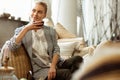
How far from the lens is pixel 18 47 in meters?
2.28

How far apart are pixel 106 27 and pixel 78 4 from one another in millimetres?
599

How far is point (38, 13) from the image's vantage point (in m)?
2.36

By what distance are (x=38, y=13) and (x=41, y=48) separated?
308mm

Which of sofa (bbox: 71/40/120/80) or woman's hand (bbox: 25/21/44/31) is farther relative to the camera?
woman's hand (bbox: 25/21/44/31)

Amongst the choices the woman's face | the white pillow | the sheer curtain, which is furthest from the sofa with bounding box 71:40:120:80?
the sheer curtain

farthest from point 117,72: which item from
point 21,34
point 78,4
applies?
point 78,4

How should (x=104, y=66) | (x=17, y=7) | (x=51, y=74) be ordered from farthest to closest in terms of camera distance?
1. (x=17, y=7)
2. (x=51, y=74)
3. (x=104, y=66)

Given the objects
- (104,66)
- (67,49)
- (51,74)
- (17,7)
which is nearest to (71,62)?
(51,74)

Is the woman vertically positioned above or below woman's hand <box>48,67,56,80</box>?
above

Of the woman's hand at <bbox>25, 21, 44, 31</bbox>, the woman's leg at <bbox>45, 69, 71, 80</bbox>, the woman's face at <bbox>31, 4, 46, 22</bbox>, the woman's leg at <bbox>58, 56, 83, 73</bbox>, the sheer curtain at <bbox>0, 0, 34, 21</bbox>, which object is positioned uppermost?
the sheer curtain at <bbox>0, 0, 34, 21</bbox>

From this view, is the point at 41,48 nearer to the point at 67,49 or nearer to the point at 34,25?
the point at 34,25

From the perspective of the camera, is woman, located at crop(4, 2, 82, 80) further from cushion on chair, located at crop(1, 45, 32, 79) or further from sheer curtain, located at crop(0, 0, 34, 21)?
sheer curtain, located at crop(0, 0, 34, 21)

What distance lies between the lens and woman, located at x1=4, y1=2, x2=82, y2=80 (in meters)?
2.23

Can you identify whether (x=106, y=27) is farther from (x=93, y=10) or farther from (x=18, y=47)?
(x=18, y=47)
